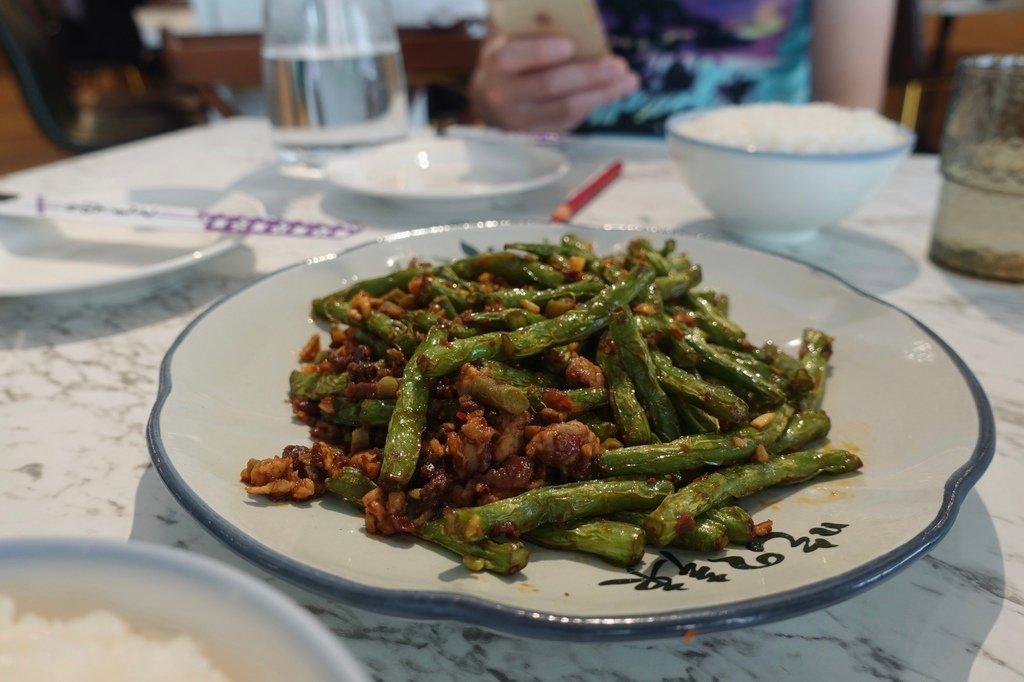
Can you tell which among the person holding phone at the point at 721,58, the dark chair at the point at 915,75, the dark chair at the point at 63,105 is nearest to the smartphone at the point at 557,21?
the person holding phone at the point at 721,58

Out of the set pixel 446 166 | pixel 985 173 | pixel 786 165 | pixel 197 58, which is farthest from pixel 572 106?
pixel 197 58

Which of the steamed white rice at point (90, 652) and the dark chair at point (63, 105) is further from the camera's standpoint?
the dark chair at point (63, 105)

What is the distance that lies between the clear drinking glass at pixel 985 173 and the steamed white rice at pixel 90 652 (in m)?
2.16

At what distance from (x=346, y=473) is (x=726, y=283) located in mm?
1055

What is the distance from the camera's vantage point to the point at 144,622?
60 cm

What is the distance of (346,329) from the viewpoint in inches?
57.6

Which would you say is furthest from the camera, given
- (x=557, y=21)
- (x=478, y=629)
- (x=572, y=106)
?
(x=572, y=106)

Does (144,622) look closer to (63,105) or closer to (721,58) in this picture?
(721,58)

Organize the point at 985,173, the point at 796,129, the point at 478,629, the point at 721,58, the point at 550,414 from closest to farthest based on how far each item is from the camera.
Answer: the point at 478,629 → the point at 550,414 → the point at 985,173 → the point at 796,129 → the point at 721,58

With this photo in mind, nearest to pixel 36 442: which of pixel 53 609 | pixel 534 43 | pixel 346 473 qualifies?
pixel 346 473

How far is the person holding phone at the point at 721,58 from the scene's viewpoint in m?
3.66

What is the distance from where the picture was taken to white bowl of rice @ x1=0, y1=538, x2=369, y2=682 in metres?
0.55

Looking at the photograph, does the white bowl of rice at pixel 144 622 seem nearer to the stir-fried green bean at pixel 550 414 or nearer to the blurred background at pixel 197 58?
the stir-fried green bean at pixel 550 414

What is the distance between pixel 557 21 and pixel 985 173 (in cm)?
161
